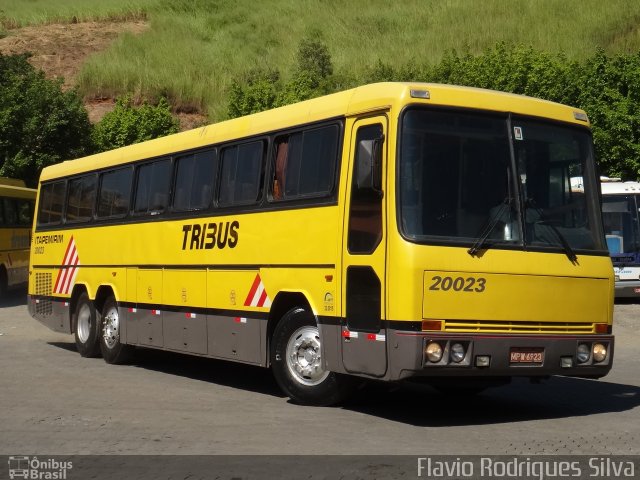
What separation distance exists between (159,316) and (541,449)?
23.1 feet

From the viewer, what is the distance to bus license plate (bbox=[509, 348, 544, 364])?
999 cm

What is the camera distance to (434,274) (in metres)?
9.71

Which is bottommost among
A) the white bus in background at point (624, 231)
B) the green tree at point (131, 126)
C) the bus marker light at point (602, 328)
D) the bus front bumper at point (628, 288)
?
the bus marker light at point (602, 328)

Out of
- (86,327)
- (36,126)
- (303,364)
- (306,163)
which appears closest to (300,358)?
(303,364)

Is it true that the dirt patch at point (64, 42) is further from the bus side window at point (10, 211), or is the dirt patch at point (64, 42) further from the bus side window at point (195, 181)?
the bus side window at point (195, 181)

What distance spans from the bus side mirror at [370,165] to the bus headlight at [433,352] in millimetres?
1511

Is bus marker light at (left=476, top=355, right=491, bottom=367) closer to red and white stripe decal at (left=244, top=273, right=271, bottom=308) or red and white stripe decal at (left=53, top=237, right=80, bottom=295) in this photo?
red and white stripe decal at (left=244, top=273, right=271, bottom=308)

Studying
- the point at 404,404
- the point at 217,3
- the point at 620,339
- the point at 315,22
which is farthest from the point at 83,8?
the point at 404,404

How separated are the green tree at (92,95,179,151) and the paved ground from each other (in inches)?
1376

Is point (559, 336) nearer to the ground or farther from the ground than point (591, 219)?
nearer to the ground

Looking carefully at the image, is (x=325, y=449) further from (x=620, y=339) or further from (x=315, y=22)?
(x=315, y=22)

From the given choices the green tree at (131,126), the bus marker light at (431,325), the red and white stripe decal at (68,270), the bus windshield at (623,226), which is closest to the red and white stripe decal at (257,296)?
the bus marker light at (431,325)

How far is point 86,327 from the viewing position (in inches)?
672

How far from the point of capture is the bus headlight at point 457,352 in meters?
9.72
